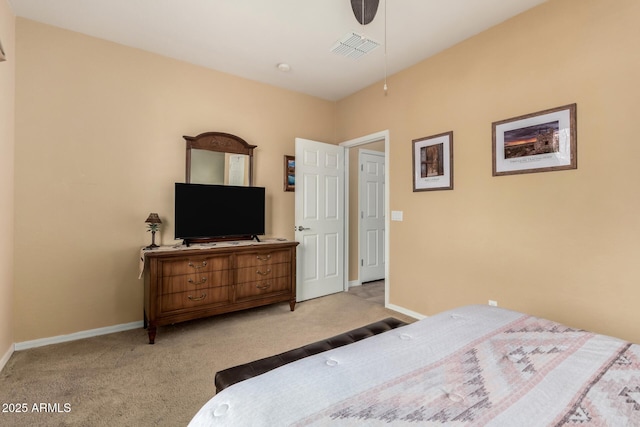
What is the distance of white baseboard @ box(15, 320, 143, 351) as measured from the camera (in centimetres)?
257

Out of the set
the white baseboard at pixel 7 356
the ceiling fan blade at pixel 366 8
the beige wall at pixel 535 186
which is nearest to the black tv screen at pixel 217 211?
the white baseboard at pixel 7 356

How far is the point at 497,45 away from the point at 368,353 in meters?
2.91

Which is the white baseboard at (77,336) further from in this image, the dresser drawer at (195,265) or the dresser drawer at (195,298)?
the dresser drawer at (195,265)

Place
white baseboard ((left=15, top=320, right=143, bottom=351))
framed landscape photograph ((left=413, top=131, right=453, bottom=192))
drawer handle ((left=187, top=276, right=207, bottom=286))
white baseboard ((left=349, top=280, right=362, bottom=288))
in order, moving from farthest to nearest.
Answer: white baseboard ((left=349, top=280, right=362, bottom=288)) < framed landscape photograph ((left=413, top=131, right=453, bottom=192)) < drawer handle ((left=187, top=276, right=207, bottom=286)) < white baseboard ((left=15, top=320, right=143, bottom=351))

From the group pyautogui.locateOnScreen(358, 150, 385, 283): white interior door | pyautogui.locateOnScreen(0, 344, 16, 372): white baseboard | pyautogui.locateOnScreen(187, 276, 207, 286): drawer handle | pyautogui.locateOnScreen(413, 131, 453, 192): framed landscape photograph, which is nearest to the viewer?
pyautogui.locateOnScreen(0, 344, 16, 372): white baseboard

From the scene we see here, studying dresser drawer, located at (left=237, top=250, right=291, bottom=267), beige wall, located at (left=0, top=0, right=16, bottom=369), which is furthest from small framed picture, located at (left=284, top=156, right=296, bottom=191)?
beige wall, located at (left=0, top=0, right=16, bottom=369)

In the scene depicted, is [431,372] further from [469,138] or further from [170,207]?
[170,207]

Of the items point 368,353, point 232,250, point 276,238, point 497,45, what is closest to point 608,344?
point 368,353

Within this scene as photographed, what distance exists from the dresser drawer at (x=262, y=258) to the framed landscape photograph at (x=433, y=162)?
172cm

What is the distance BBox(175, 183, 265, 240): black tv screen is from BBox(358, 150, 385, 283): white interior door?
6.22ft

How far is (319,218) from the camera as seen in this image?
413 cm

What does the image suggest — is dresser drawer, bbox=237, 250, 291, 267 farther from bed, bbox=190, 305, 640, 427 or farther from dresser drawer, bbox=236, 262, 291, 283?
bed, bbox=190, 305, 640, 427

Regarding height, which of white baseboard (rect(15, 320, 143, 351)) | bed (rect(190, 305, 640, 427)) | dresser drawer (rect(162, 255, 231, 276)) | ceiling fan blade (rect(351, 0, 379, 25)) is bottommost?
white baseboard (rect(15, 320, 143, 351))

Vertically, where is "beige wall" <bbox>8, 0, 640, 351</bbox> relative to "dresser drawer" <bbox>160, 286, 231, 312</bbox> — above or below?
above
